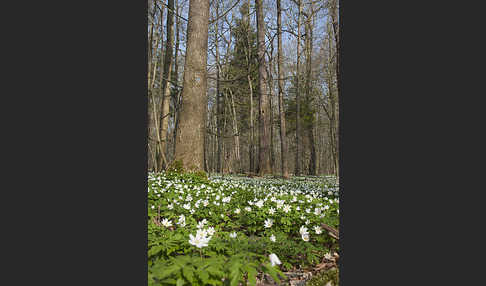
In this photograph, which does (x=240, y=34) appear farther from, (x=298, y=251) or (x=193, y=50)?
(x=298, y=251)

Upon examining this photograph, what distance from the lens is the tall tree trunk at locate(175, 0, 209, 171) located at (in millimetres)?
3992

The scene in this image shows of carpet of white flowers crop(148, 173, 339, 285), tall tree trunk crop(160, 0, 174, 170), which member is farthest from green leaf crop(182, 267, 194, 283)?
tall tree trunk crop(160, 0, 174, 170)

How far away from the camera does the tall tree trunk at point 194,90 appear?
3992mm

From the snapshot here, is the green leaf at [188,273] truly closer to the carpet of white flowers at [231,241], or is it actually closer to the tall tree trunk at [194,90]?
the carpet of white flowers at [231,241]

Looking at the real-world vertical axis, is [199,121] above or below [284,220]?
above

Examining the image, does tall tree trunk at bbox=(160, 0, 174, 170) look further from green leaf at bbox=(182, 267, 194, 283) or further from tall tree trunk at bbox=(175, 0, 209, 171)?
green leaf at bbox=(182, 267, 194, 283)

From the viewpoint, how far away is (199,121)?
4.14 m

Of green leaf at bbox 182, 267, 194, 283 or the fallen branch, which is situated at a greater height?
green leaf at bbox 182, 267, 194, 283

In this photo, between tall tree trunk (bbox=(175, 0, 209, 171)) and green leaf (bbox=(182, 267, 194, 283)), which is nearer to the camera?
green leaf (bbox=(182, 267, 194, 283))

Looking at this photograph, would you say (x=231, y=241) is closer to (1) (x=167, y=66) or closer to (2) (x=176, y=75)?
(1) (x=167, y=66)
